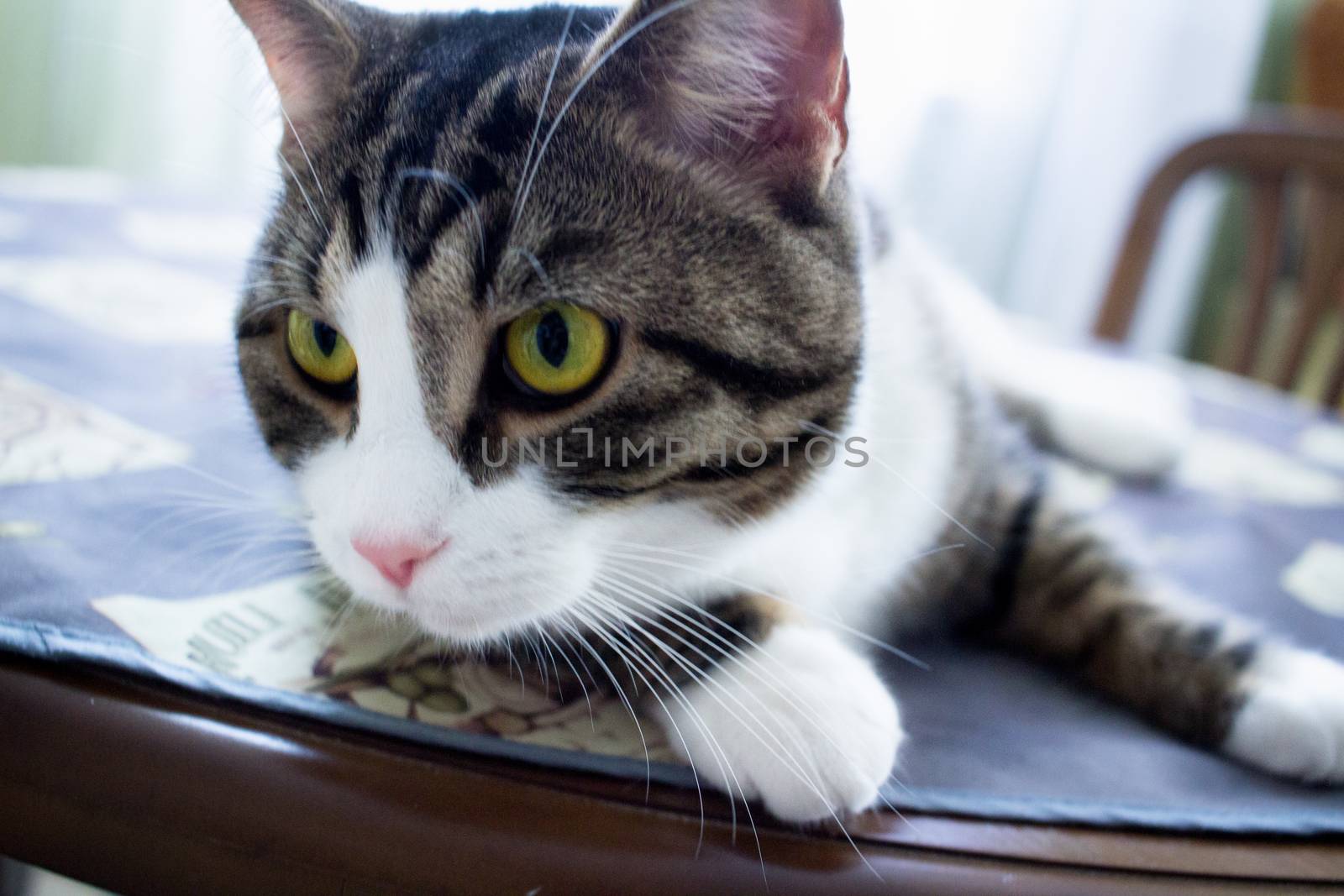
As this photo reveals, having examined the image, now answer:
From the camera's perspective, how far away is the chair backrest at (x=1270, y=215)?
1.60m

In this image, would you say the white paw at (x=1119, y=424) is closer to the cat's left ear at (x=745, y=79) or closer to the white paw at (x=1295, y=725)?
the white paw at (x=1295, y=725)

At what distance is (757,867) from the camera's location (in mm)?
433

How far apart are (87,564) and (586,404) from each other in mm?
336

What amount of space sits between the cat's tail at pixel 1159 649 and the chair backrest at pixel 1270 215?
1.05 m

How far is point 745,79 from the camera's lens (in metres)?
0.54

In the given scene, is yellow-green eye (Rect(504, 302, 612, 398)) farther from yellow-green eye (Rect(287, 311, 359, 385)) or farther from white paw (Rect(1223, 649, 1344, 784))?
white paw (Rect(1223, 649, 1344, 784))

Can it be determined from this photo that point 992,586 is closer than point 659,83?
No

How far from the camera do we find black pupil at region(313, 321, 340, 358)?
1.88 feet

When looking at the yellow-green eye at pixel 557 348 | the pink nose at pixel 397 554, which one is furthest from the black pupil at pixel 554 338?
the pink nose at pixel 397 554

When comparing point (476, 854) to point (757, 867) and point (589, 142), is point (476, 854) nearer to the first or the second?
point (757, 867)

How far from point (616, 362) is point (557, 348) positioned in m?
0.03

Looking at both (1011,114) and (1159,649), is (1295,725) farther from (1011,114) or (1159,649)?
(1011,114)

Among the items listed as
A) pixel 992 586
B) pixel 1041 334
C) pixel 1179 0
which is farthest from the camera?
pixel 1179 0

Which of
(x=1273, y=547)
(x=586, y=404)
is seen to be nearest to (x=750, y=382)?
(x=586, y=404)
